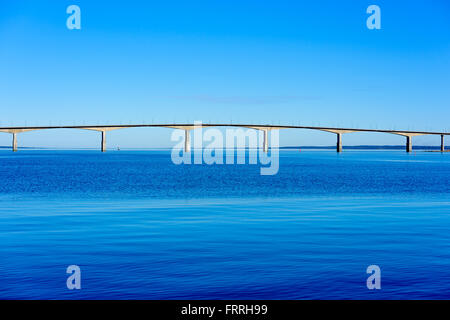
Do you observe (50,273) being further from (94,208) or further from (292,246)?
(94,208)

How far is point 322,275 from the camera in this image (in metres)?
12.9

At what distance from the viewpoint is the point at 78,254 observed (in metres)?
15.4

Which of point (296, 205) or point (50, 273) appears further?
point (296, 205)

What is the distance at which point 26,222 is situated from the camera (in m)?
22.7

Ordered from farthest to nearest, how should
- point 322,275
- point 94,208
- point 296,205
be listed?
1. point 296,205
2. point 94,208
3. point 322,275

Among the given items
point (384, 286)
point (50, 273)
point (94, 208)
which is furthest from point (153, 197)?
point (384, 286)

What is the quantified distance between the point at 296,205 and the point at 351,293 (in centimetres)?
1998

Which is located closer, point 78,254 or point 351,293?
point 351,293

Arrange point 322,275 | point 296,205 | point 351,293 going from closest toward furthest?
point 351,293 → point 322,275 → point 296,205
